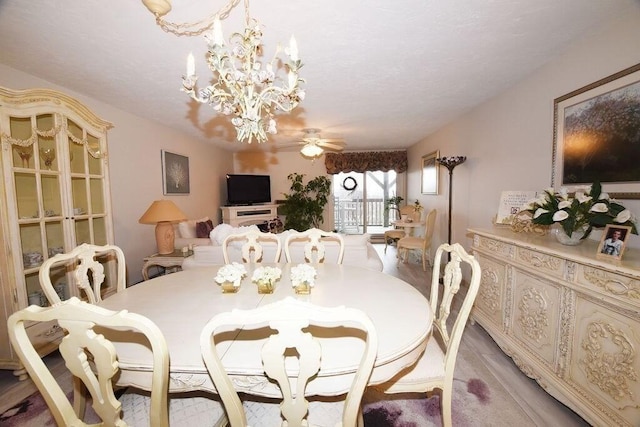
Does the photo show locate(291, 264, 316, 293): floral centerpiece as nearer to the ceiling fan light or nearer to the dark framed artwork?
the ceiling fan light

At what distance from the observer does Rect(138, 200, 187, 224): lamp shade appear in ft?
10.1

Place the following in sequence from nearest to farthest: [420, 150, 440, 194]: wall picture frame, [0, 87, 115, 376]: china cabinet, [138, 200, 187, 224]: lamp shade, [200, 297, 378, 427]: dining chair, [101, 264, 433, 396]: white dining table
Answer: [200, 297, 378, 427]: dining chair, [101, 264, 433, 396]: white dining table, [0, 87, 115, 376]: china cabinet, [138, 200, 187, 224]: lamp shade, [420, 150, 440, 194]: wall picture frame

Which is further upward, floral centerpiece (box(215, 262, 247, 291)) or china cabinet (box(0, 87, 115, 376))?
china cabinet (box(0, 87, 115, 376))

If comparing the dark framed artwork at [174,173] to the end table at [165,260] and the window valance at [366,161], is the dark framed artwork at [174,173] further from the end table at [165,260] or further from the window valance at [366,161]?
the window valance at [366,161]

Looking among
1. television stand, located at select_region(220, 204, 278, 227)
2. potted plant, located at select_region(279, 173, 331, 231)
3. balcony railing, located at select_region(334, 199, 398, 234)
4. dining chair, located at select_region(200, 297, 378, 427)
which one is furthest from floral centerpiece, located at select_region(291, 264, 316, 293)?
balcony railing, located at select_region(334, 199, 398, 234)

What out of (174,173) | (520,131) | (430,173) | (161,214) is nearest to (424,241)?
(430,173)

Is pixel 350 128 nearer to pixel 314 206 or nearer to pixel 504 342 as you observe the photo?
pixel 314 206

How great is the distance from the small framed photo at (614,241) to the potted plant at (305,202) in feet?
17.1

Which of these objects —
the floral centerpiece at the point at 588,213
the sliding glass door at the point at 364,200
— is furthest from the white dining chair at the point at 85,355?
the sliding glass door at the point at 364,200

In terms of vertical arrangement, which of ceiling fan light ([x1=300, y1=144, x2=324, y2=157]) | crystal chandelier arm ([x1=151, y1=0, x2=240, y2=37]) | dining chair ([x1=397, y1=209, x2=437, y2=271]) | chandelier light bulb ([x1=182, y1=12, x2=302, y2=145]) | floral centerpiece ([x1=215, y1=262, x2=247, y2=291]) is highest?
crystal chandelier arm ([x1=151, y1=0, x2=240, y2=37])

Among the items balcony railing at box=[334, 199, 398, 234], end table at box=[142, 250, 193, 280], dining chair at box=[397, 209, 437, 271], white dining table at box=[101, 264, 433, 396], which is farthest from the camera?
balcony railing at box=[334, 199, 398, 234]

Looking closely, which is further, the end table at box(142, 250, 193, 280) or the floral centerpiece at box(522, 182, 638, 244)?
the end table at box(142, 250, 193, 280)

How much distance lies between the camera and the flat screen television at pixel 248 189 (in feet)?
19.7

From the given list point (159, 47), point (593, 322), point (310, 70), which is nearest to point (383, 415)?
point (593, 322)
